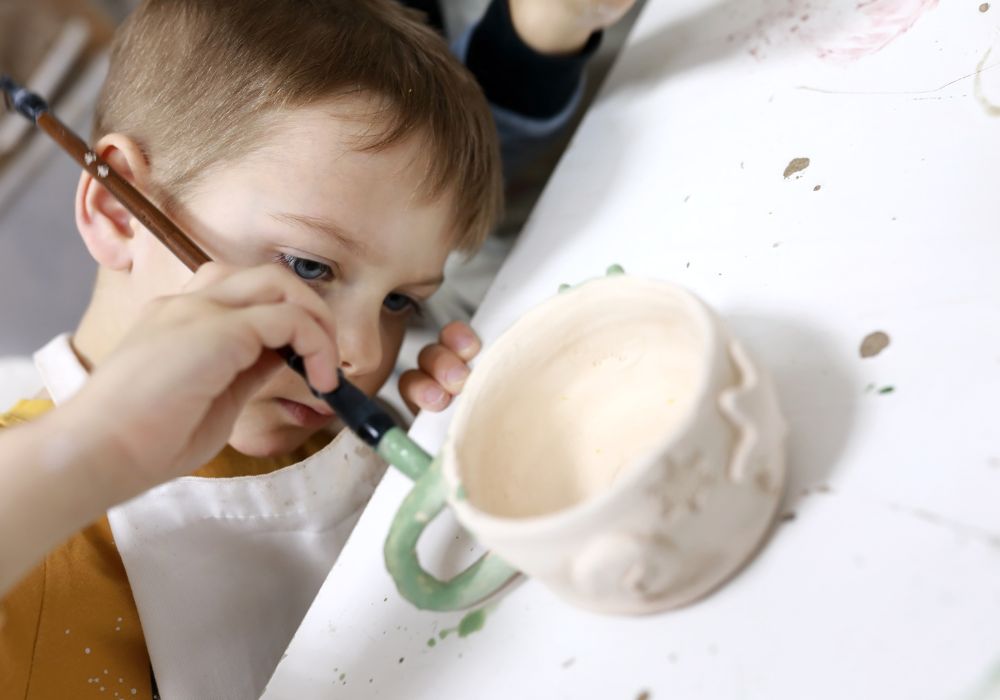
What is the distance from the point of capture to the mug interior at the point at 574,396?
1.37ft

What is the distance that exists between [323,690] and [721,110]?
466mm

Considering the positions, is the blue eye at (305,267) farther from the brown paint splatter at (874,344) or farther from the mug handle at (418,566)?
the brown paint splatter at (874,344)

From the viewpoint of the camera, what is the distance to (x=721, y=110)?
60 centimetres

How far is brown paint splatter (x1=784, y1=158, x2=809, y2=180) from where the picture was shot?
1.67 feet

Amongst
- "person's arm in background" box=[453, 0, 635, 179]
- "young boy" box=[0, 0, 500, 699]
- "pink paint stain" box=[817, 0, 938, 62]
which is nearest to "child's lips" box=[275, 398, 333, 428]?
"young boy" box=[0, 0, 500, 699]

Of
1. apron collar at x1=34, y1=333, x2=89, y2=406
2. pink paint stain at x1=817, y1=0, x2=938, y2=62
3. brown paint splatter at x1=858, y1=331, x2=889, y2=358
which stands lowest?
pink paint stain at x1=817, y1=0, x2=938, y2=62

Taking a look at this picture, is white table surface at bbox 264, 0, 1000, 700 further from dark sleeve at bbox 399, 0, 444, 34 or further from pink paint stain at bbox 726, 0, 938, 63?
dark sleeve at bbox 399, 0, 444, 34

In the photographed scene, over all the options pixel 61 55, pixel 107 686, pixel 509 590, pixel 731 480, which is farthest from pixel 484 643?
pixel 61 55

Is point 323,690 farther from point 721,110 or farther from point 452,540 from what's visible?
point 721,110

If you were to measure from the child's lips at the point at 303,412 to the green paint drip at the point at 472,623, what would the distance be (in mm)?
321

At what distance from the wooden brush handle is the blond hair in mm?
70

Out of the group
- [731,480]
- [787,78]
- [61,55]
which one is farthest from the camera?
[61,55]

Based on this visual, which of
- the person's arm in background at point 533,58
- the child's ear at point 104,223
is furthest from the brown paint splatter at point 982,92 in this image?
the child's ear at point 104,223

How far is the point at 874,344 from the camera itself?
40 cm
